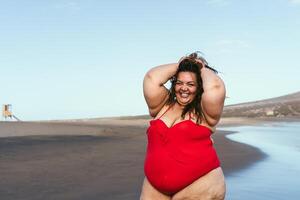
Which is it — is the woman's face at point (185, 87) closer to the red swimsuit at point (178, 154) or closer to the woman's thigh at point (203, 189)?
the red swimsuit at point (178, 154)

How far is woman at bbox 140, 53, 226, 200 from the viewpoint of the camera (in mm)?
3768

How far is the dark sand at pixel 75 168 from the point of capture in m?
8.63

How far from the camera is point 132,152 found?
15.4m

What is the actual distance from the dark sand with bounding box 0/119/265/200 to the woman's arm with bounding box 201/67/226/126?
4.75 meters

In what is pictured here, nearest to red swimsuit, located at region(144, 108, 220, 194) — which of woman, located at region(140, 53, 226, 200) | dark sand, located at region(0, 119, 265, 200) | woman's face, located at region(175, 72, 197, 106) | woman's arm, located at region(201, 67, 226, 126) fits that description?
woman, located at region(140, 53, 226, 200)

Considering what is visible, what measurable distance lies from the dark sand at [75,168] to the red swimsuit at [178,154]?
4.61 m

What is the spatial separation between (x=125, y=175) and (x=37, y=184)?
2.11 metres

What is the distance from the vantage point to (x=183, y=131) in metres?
3.76

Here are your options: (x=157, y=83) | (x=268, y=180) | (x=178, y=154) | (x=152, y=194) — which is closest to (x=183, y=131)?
(x=178, y=154)

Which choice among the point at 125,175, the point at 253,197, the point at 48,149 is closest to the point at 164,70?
the point at 253,197

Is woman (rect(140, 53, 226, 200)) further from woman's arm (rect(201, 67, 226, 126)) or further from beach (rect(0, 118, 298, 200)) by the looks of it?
beach (rect(0, 118, 298, 200))

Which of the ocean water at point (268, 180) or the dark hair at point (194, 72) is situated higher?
the dark hair at point (194, 72)

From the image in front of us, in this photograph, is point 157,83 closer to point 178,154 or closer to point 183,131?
point 183,131

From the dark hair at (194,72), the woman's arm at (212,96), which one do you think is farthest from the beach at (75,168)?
the woman's arm at (212,96)
